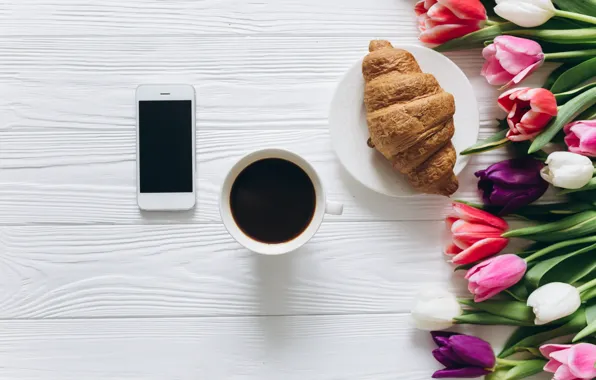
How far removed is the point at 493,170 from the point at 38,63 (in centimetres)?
58

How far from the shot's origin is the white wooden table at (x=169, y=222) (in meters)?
0.72

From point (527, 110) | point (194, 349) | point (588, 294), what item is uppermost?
point (527, 110)

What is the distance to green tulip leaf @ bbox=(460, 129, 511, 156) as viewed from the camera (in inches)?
26.7

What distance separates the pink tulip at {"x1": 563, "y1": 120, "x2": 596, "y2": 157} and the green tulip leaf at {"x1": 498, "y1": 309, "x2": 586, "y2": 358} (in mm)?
193

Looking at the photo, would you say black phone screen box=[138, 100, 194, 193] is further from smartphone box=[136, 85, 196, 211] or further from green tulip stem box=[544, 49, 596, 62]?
green tulip stem box=[544, 49, 596, 62]

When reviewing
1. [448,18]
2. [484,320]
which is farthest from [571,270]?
[448,18]

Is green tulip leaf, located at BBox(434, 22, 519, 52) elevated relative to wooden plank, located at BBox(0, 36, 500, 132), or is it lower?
elevated

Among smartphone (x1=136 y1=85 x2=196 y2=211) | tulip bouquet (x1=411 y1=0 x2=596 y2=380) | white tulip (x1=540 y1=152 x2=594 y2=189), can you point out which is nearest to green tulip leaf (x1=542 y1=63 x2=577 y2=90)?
tulip bouquet (x1=411 y1=0 x2=596 y2=380)

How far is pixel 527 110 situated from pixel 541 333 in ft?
0.89

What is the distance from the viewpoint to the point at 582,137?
65 centimetres

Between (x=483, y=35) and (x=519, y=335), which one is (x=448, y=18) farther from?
(x=519, y=335)

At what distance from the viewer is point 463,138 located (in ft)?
2.31

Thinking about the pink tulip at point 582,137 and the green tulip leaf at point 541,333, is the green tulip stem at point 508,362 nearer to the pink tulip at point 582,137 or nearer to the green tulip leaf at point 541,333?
the green tulip leaf at point 541,333

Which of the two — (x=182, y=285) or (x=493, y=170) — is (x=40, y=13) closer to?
(x=182, y=285)
